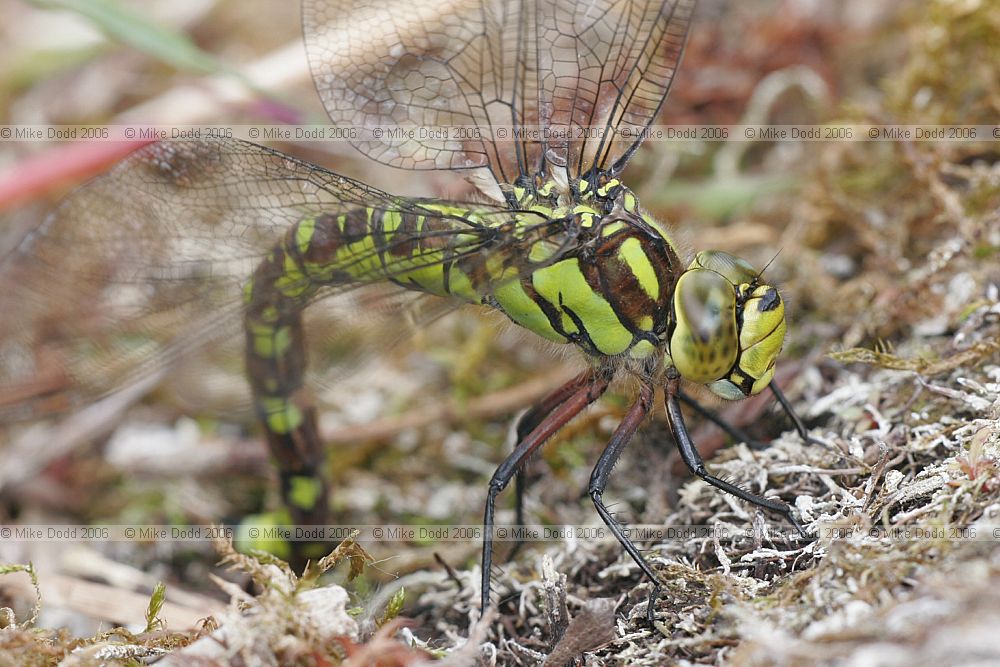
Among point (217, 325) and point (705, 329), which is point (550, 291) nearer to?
point (705, 329)

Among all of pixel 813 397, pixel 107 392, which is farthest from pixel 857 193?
pixel 107 392

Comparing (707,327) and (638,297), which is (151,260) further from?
(707,327)

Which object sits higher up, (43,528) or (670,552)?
(43,528)

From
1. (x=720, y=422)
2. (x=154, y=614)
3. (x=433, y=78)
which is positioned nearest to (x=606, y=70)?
(x=433, y=78)

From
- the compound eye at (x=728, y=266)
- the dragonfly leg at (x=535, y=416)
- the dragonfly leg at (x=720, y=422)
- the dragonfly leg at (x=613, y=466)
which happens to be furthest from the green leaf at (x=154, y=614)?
the compound eye at (x=728, y=266)

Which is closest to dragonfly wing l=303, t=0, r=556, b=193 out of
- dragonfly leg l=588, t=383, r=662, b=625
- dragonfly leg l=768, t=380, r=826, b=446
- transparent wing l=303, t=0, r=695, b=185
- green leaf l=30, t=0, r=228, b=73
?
transparent wing l=303, t=0, r=695, b=185

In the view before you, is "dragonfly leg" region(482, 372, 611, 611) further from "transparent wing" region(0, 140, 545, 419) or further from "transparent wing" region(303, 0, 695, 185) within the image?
"transparent wing" region(303, 0, 695, 185)

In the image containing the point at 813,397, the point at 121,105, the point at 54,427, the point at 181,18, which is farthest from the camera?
the point at 181,18
